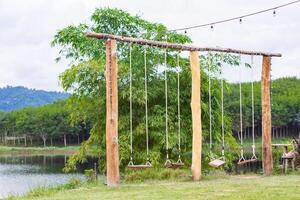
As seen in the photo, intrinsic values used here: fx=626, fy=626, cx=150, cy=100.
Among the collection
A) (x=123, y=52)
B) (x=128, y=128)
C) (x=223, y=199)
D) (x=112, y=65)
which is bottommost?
(x=223, y=199)

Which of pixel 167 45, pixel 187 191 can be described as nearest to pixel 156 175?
pixel 167 45

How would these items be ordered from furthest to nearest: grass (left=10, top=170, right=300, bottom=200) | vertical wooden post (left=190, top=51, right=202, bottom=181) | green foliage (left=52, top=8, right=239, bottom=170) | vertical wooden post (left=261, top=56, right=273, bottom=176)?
1. green foliage (left=52, top=8, right=239, bottom=170)
2. vertical wooden post (left=261, top=56, right=273, bottom=176)
3. vertical wooden post (left=190, top=51, right=202, bottom=181)
4. grass (left=10, top=170, right=300, bottom=200)

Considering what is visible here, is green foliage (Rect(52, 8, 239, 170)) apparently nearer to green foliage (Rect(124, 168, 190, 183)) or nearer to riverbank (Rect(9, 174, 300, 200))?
green foliage (Rect(124, 168, 190, 183))

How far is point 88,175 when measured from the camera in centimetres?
1512

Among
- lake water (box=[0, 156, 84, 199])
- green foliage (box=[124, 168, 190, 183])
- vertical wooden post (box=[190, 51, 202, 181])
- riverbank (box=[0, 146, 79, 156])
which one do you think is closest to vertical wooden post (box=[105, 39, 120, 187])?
green foliage (box=[124, 168, 190, 183])

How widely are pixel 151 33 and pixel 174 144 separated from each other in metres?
3.60

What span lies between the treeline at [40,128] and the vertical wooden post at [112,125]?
64.5 meters

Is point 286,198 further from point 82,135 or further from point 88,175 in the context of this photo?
point 82,135

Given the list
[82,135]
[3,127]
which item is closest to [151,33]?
[82,135]

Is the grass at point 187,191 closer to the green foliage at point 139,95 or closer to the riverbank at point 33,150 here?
the green foliage at point 139,95

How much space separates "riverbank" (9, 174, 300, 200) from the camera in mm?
9711

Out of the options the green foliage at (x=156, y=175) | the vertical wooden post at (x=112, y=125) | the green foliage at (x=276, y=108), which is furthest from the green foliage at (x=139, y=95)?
the green foliage at (x=276, y=108)

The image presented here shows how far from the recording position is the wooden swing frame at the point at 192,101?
12.1 meters

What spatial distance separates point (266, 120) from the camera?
14.2 metres
